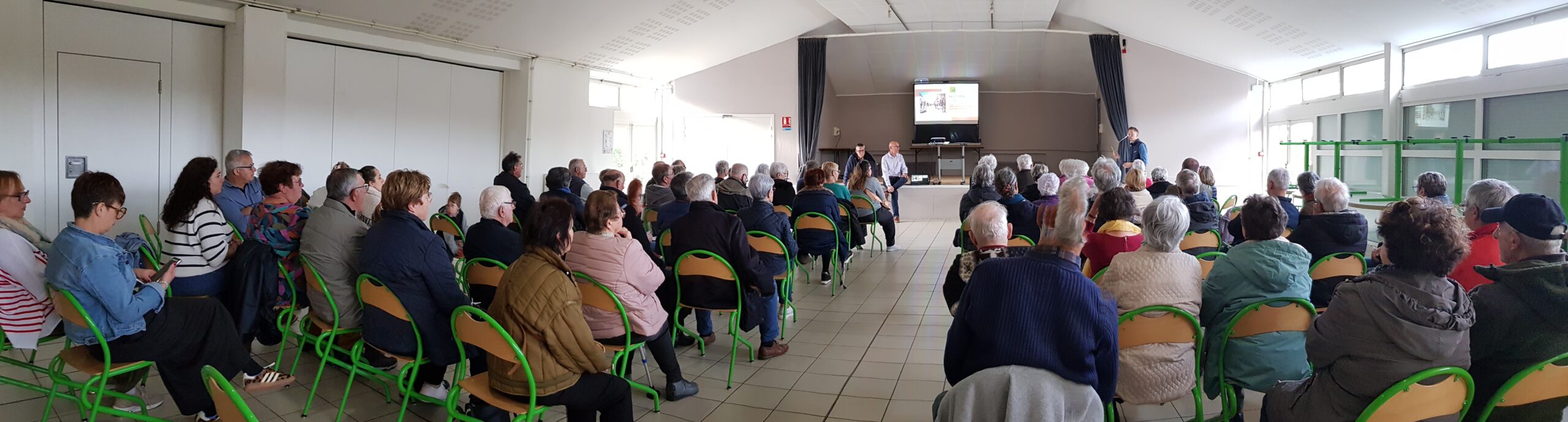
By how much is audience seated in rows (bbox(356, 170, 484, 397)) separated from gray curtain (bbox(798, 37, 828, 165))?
1023 cm

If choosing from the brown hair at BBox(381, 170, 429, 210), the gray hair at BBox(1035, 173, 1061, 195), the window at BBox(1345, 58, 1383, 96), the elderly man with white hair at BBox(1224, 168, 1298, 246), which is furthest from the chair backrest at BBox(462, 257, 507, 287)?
the window at BBox(1345, 58, 1383, 96)

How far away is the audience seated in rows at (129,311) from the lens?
261 centimetres

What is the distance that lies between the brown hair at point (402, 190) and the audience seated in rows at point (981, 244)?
1.95 metres

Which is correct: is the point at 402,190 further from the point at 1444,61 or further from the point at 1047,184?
the point at 1444,61

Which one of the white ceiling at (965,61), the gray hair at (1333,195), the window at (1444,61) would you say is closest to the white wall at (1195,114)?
the white ceiling at (965,61)

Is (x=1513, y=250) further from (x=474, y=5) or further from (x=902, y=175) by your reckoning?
(x=902, y=175)

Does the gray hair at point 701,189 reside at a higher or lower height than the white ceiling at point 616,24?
lower

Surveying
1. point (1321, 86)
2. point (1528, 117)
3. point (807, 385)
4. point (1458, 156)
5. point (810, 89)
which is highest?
point (810, 89)

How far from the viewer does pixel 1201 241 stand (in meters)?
4.00

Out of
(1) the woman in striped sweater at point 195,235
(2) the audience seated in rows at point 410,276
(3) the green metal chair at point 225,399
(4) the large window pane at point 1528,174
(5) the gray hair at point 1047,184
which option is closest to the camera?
(3) the green metal chair at point 225,399

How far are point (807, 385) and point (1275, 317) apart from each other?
1.93m

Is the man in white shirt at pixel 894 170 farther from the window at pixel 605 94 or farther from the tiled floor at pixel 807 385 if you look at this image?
the tiled floor at pixel 807 385

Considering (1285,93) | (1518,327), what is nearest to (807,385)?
(1518,327)

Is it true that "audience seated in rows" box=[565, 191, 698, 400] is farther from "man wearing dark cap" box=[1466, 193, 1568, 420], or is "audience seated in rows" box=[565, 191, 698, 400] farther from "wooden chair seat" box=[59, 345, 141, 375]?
"man wearing dark cap" box=[1466, 193, 1568, 420]
